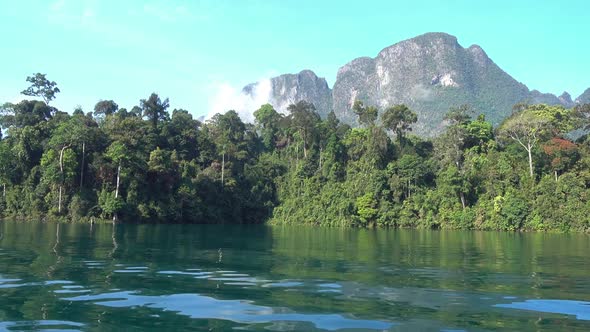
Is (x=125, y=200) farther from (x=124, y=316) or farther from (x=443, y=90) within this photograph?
(x=443, y=90)

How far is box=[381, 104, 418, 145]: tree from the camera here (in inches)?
2281

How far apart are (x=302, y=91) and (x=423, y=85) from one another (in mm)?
40166

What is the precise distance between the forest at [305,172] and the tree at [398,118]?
0.13 meters

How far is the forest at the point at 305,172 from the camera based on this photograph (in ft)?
155

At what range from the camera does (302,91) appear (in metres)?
166

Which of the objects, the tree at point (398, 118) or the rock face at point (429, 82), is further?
the rock face at point (429, 82)

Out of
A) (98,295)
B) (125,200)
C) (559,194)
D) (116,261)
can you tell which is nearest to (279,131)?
(125,200)

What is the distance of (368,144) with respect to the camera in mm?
57844

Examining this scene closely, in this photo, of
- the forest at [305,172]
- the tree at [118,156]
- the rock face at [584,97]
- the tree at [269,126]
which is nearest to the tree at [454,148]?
the forest at [305,172]

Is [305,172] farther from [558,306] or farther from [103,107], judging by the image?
[558,306]

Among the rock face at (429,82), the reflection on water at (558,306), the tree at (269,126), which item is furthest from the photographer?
the rock face at (429,82)

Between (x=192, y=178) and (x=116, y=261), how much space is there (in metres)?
44.3

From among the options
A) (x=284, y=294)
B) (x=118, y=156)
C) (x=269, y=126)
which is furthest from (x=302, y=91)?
(x=284, y=294)

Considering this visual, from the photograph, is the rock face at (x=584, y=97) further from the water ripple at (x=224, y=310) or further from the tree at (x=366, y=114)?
the water ripple at (x=224, y=310)
